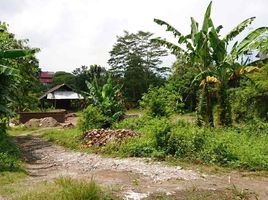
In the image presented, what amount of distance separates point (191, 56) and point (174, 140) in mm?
7496

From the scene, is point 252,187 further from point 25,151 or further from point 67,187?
point 25,151

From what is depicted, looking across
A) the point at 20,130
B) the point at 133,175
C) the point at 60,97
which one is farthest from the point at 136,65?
the point at 133,175

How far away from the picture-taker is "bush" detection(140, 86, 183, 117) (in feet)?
54.3

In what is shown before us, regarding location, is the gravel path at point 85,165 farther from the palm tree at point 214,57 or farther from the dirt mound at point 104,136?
the palm tree at point 214,57

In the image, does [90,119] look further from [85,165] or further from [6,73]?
[85,165]

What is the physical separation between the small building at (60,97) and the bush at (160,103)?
87.8 feet

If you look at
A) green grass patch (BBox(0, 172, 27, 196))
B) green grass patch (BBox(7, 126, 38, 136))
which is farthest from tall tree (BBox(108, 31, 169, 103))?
green grass patch (BBox(0, 172, 27, 196))

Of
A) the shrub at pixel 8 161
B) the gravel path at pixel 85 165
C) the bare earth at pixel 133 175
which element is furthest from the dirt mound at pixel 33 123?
the bare earth at pixel 133 175

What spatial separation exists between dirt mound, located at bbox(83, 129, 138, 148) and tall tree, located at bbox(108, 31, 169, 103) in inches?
1173

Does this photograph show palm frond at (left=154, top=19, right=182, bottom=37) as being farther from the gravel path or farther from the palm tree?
the gravel path

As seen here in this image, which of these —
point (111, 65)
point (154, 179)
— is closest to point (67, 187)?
point (154, 179)

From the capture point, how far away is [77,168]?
10688 millimetres

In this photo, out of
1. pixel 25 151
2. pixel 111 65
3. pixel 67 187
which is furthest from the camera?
pixel 111 65

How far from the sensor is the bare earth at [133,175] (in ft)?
25.9
